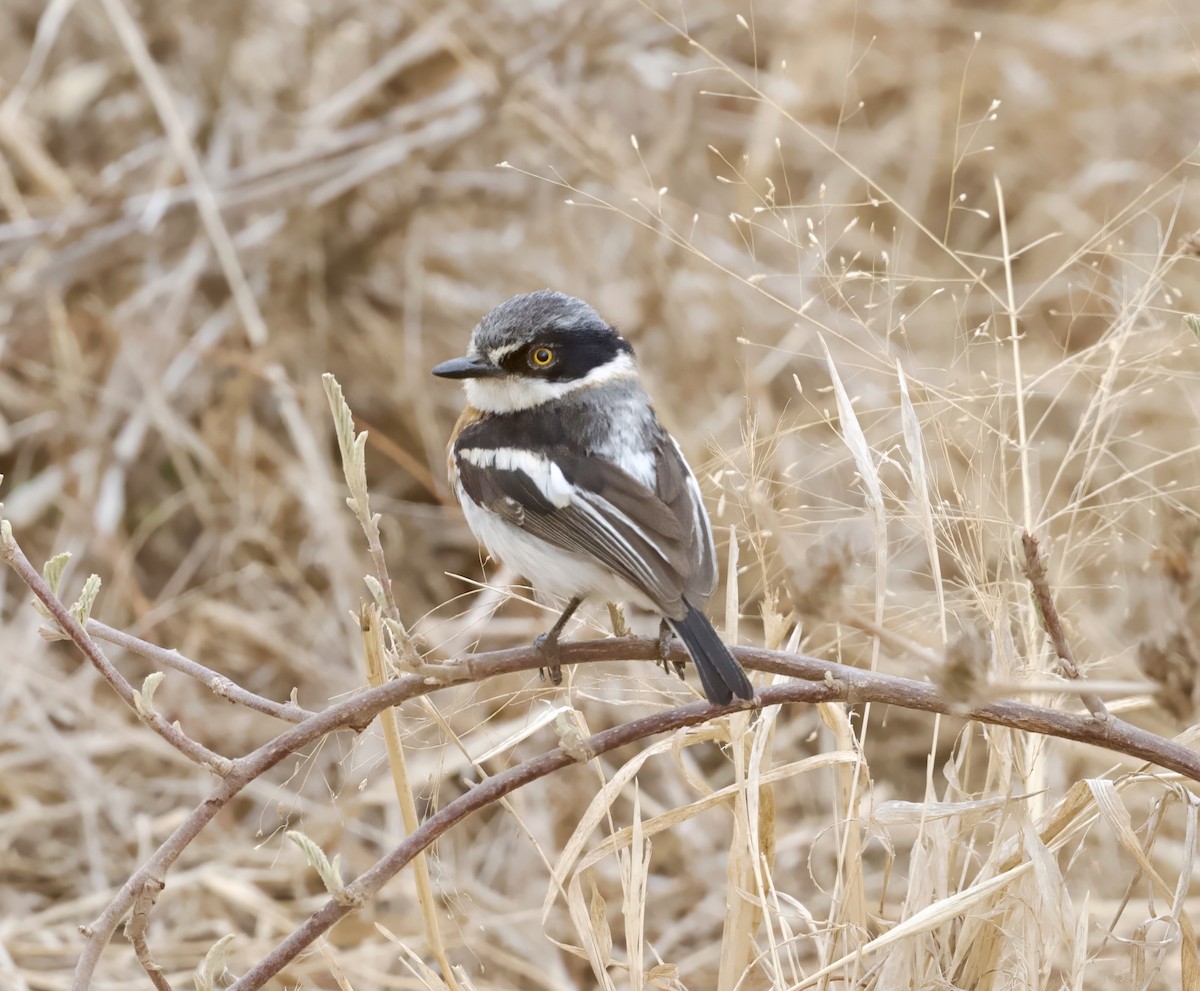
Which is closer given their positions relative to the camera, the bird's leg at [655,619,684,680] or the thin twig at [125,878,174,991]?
the thin twig at [125,878,174,991]

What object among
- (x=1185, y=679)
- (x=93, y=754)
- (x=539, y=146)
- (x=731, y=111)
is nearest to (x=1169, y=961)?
(x=1185, y=679)

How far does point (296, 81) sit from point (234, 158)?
42 centimetres

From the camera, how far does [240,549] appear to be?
4.78 metres

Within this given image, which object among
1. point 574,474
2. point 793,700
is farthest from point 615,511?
point 793,700

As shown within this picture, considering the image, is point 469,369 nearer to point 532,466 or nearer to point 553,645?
point 532,466

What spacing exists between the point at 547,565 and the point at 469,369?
0.56 metres

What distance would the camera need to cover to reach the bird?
259 centimetres

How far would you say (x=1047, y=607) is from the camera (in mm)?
1817

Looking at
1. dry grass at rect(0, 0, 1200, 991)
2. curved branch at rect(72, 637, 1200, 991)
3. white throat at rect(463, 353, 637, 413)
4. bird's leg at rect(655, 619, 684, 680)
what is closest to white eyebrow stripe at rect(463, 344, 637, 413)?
white throat at rect(463, 353, 637, 413)

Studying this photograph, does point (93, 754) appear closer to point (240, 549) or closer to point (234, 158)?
point (240, 549)

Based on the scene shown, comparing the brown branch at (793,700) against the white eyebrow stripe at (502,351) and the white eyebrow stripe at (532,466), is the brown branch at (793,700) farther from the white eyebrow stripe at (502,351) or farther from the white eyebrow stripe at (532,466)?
the white eyebrow stripe at (502,351)

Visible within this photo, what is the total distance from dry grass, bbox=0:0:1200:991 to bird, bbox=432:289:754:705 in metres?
0.20

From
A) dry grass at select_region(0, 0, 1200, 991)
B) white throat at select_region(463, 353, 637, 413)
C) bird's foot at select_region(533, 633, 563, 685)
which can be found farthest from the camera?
dry grass at select_region(0, 0, 1200, 991)

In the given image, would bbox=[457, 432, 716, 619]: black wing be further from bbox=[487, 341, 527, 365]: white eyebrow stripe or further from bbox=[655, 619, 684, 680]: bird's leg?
bbox=[487, 341, 527, 365]: white eyebrow stripe
